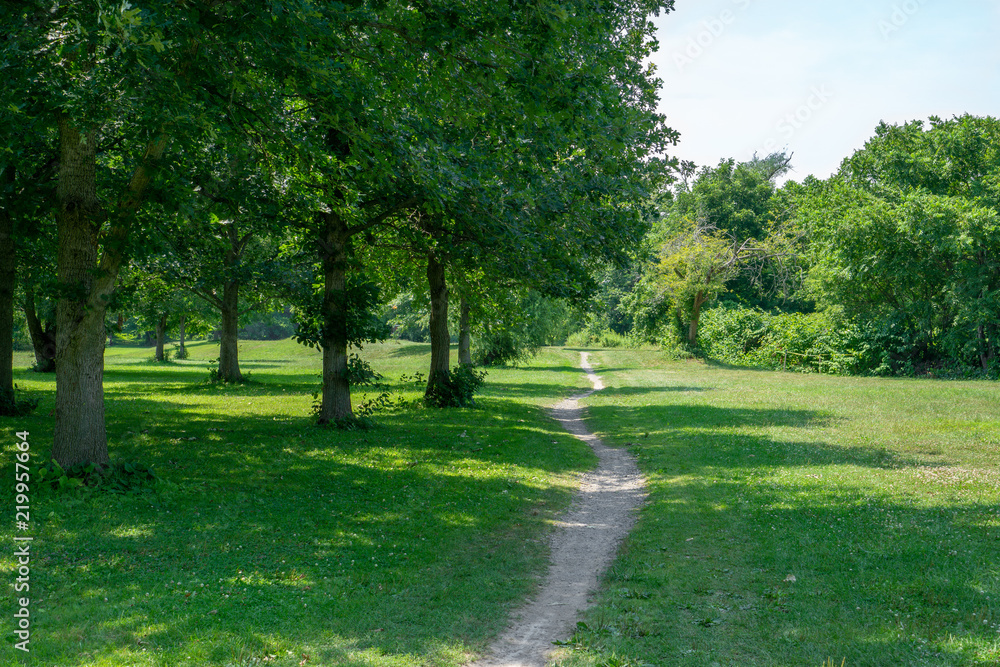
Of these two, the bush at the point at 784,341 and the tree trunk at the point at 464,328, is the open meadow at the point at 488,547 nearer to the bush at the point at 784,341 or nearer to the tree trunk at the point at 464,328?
the tree trunk at the point at 464,328

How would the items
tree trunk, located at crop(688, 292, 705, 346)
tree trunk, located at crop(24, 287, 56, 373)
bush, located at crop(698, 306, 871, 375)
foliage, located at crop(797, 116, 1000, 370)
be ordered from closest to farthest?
tree trunk, located at crop(24, 287, 56, 373), foliage, located at crop(797, 116, 1000, 370), bush, located at crop(698, 306, 871, 375), tree trunk, located at crop(688, 292, 705, 346)

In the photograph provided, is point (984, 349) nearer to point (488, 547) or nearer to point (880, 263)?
point (880, 263)

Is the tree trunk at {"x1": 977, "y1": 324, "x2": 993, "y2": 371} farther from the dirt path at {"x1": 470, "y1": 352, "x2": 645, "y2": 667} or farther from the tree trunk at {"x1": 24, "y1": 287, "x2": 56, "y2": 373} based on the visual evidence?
the tree trunk at {"x1": 24, "y1": 287, "x2": 56, "y2": 373}

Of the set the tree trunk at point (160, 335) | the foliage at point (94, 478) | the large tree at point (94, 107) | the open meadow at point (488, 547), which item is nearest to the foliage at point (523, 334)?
the open meadow at point (488, 547)

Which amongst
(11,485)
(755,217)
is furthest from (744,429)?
(755,217)

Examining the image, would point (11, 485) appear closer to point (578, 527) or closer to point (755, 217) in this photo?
point (578, 527)

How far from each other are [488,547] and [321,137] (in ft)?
25.3

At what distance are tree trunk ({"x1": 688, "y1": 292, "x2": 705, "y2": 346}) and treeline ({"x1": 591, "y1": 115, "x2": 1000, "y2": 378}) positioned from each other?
0.27 ft

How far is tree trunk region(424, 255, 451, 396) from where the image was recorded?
67.7ft

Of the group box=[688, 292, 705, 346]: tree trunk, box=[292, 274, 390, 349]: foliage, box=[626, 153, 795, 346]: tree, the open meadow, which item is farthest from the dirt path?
box=[688, 292, 705, 346]: tree trunk

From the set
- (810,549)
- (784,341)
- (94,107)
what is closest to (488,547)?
(810,549)

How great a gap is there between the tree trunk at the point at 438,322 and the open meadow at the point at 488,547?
4587mm

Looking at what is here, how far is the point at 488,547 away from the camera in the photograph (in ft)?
28.0

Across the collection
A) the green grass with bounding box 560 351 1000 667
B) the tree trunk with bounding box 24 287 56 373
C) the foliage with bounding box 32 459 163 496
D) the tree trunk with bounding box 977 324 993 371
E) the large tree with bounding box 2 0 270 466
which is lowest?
the green grass with bounding box 560 351 1000 667
